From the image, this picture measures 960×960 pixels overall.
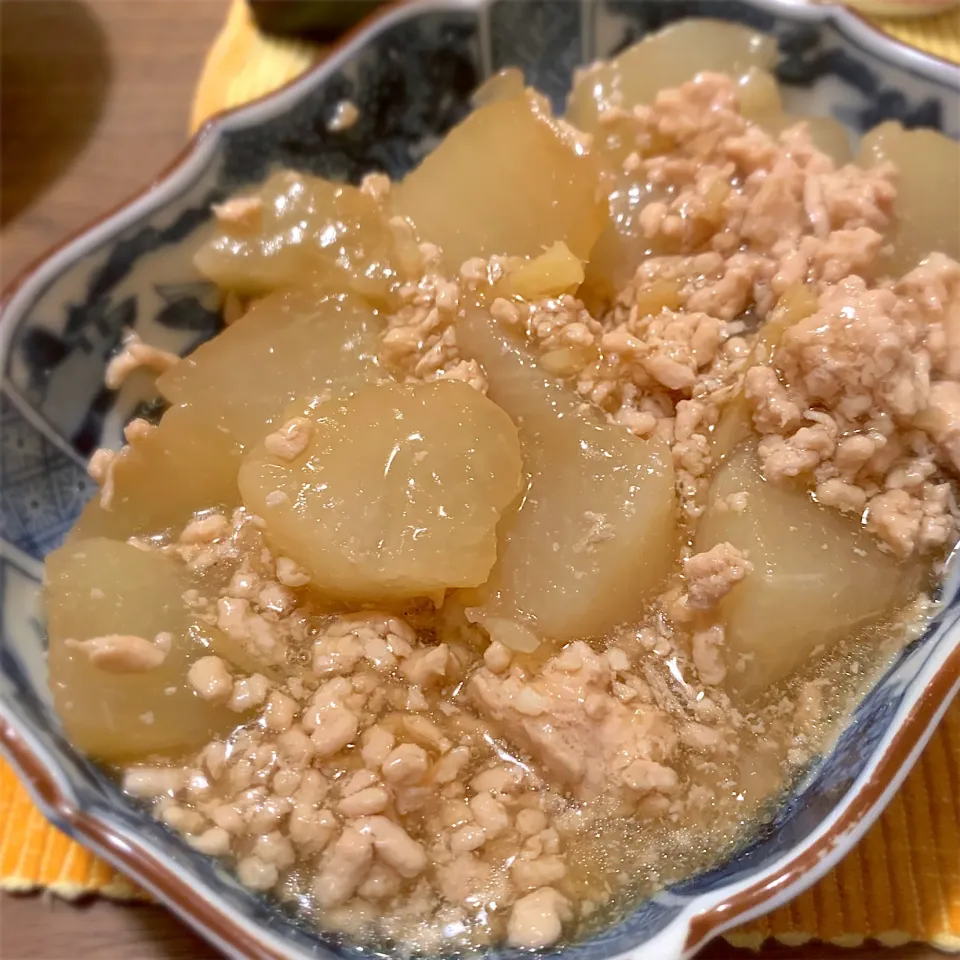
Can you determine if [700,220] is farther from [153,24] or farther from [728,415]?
[153,24]

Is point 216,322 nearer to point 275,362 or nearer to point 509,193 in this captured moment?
point 275,362

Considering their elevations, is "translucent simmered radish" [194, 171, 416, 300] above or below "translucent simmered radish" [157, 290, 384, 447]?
above

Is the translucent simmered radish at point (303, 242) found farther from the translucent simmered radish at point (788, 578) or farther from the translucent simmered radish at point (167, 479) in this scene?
the translucent simmered radish at point (788, 578)

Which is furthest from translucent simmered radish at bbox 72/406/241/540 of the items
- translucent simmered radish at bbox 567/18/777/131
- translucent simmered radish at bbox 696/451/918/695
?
translucent simmered radish at bbox 567/18/777/131

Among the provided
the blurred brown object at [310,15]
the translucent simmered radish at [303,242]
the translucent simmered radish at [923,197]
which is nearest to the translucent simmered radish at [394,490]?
the translucent simmered radish at [303,242]

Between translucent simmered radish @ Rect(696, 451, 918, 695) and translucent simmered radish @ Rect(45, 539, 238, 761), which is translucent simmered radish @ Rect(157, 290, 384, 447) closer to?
translucent simmered radish @ Rect(45, 539, 238, 761)

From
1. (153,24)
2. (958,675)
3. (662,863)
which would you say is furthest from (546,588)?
(153,24)
